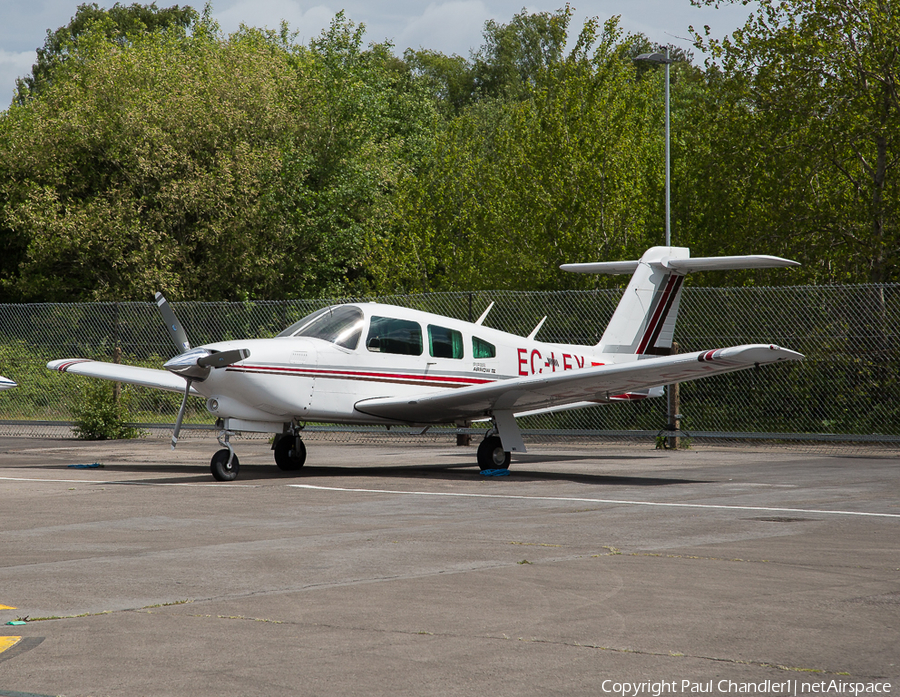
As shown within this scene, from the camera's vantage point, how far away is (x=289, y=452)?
14023 millimetres

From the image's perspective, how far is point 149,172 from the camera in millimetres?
33188

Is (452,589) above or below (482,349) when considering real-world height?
below

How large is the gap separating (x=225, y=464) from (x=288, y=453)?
4.46ft

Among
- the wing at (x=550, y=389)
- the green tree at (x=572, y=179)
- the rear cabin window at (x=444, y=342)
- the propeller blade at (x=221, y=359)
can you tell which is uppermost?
the green tree at (x=572, y=179)

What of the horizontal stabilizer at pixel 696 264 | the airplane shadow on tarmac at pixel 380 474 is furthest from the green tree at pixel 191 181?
the airplane shadow on tarmac at pixel 380 474

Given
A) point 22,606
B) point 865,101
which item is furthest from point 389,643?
point 865,101

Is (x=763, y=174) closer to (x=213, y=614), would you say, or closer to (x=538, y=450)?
(x=538, y=450)

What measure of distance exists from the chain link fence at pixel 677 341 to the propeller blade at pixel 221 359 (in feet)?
23.0

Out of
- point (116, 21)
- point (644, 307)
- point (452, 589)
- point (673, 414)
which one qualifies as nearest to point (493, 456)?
point (644, 307)

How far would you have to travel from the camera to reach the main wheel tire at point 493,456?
13875 millimetres

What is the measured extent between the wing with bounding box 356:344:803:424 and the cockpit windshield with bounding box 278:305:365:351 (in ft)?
2.83

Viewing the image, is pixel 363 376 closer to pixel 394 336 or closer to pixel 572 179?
pixel 394 336

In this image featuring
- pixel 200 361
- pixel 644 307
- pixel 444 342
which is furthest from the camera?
pixel 644 307

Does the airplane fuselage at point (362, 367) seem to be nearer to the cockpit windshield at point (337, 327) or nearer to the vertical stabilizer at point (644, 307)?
the cockpit windshield at point (337, 327)
